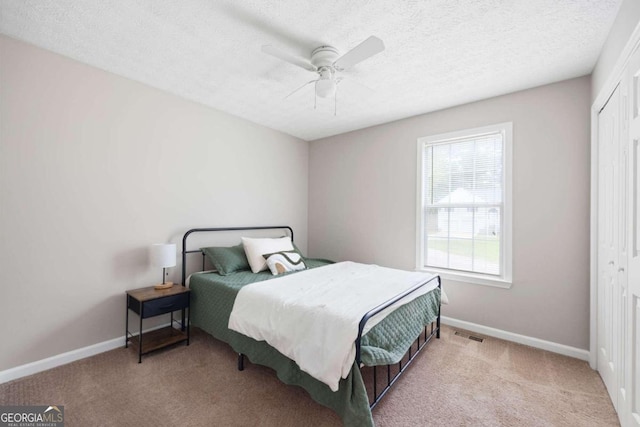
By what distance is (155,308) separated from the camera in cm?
252

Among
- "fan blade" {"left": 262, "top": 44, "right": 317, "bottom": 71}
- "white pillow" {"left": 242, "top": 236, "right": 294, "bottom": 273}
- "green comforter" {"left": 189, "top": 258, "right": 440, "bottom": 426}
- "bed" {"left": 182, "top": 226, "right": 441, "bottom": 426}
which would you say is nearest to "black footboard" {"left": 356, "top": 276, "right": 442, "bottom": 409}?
"bed" {"left": 182, "top": 226, "right": 441, "bottom": 426}

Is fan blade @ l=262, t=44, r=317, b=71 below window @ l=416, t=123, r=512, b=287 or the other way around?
the other way around

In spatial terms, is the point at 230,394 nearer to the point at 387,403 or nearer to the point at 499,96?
the point at 387,403

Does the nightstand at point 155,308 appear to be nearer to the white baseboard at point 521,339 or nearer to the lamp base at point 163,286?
the lamp base at point 163,286

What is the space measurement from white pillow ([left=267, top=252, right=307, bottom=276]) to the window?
5.09 feet

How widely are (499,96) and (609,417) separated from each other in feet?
9.32

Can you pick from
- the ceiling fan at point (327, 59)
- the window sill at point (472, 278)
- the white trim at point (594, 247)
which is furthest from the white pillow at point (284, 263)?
the white trim at point (594, 247)

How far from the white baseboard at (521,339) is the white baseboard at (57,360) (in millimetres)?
3541

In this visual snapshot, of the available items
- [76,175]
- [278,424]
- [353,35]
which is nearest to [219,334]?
[278,424]

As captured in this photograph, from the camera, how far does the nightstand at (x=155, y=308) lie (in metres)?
2.46

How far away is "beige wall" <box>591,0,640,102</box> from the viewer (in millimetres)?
1466

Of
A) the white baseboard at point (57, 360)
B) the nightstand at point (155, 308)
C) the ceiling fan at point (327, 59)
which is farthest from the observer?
the nightstand at point (155, 308)

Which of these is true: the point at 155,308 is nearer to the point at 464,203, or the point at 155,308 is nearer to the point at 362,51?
the point at 362,51

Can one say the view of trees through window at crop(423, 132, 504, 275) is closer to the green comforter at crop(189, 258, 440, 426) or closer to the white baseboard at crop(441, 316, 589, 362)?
the white baseboard at crop(441, 316, 589, 362)
